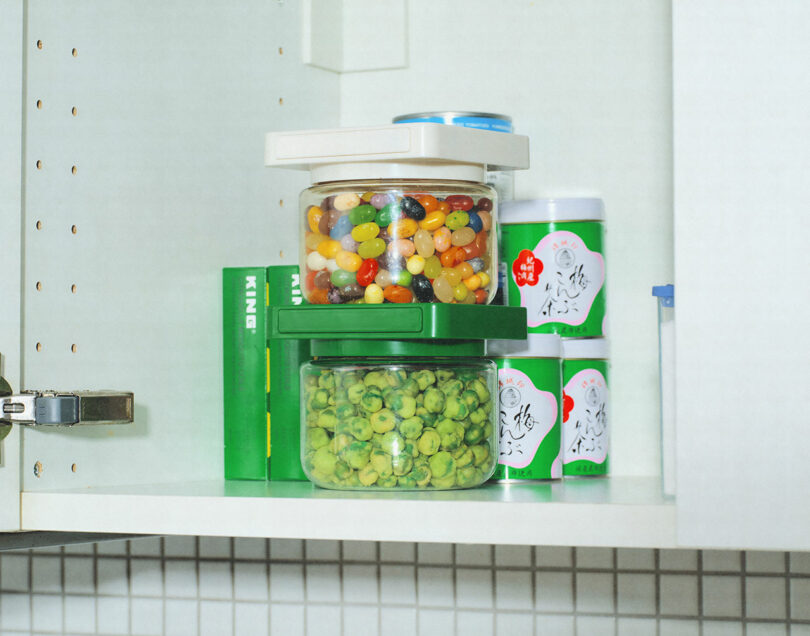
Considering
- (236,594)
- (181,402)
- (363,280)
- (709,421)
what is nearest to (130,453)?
(181,402)

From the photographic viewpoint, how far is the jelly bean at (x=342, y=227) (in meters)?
0.84

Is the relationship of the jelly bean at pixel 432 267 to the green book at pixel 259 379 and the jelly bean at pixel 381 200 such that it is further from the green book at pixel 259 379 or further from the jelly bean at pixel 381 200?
the green book at pixel 259 379

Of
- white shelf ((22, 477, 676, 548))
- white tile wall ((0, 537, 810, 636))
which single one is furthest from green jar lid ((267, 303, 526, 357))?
white tile wall ((0, 537, 810, 636))

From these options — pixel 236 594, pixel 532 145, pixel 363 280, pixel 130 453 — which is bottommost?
pixel 236 594

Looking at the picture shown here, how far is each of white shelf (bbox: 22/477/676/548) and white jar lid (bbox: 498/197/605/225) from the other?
22 centimetres

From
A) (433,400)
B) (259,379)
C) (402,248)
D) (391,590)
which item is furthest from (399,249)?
(391,590)

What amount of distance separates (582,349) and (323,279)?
253 mm

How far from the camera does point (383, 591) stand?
1.18 m

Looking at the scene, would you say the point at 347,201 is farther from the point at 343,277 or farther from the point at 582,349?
the point at 582,349

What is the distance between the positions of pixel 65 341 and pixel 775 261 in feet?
1.71

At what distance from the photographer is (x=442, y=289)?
821mm

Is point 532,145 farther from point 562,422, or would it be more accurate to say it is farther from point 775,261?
point 775,261

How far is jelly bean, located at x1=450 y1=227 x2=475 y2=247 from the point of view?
833 millimetres

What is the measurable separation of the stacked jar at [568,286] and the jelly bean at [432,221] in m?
0.15
